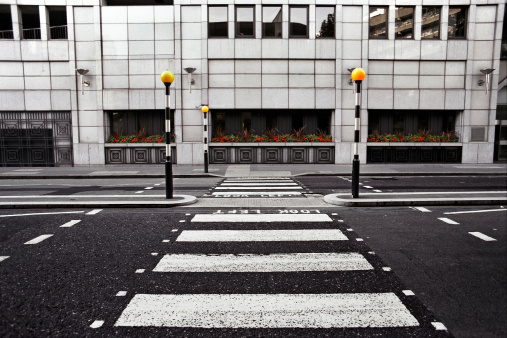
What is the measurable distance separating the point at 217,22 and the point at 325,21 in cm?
657

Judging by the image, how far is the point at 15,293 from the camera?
4516mm

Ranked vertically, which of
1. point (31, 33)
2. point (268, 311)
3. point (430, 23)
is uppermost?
point (430, 23)

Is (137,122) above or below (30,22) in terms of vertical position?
below

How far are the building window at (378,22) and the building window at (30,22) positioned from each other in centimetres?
2059

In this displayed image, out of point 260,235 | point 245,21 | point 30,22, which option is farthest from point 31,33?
point 260,235

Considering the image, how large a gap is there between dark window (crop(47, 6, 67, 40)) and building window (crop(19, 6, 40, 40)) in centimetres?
77

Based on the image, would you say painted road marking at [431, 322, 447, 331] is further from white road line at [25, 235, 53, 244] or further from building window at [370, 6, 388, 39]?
building window at [370, 6, 388, 39]

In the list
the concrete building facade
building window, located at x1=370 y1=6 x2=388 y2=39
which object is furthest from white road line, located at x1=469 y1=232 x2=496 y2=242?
building window, located at x1=370 y1=6 x2=388 y2=39

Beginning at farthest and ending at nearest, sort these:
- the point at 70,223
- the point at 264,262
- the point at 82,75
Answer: the point at 82,75
the point at 70,223
the point at 264,262

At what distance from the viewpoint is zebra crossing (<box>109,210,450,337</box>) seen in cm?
379

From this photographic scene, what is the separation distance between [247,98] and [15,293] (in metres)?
19.7

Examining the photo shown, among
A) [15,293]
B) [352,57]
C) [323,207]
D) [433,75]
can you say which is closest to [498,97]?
[433,75]

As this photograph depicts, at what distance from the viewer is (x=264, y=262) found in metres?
5.66

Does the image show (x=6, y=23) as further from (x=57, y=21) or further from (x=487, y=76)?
(x=487, y=76)
